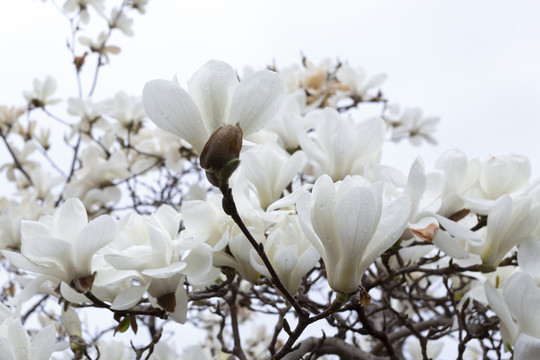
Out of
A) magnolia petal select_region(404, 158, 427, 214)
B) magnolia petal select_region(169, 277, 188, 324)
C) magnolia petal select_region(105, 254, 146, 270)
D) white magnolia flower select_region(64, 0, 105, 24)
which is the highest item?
white magnolia flower select_region(64, 0, 105, 24)

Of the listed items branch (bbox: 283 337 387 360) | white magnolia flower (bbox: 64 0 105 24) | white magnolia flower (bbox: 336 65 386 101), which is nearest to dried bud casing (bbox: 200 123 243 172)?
branch (bbox: 283 337 387 360)

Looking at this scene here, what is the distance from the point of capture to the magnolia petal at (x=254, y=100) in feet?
1.91

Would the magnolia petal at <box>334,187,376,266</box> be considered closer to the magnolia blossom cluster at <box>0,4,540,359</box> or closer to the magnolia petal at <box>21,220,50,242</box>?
the magnolia blossom cluster at <box>0,4,540,359</box>

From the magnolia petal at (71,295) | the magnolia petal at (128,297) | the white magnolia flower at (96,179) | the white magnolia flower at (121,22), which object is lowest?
the white magnolia flower at (96,179)

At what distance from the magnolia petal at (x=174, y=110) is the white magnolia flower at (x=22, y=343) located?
29 centimetres

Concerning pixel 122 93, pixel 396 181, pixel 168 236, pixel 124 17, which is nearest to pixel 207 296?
pixel 168 236

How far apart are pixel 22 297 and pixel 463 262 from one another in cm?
64

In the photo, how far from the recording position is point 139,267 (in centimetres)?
65

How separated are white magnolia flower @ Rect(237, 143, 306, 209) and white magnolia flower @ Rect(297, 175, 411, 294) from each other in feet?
0.95

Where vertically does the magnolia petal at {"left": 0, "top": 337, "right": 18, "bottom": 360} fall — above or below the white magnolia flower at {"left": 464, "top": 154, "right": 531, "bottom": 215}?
below

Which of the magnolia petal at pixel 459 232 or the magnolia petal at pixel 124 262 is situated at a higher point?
the magnolia petal at pixel 124 262

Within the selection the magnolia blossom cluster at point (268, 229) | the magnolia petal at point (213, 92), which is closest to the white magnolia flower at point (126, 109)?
the magnolia blossom cluster at point (268, 229)

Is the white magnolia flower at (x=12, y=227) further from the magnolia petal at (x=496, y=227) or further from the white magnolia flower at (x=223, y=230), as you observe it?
the magnolia petal at (x=496, y=227)

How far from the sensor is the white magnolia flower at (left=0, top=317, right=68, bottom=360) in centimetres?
58
